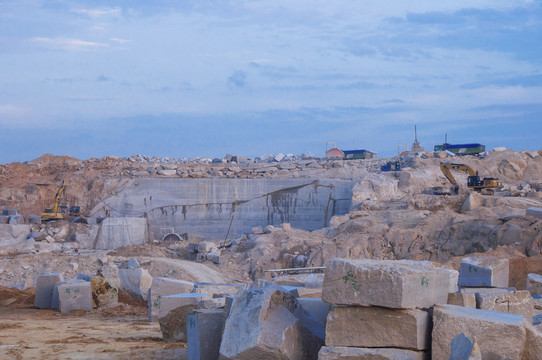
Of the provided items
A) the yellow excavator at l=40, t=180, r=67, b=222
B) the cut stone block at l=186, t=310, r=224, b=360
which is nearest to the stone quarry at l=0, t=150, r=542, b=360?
the cut stone block at l=186, t=310, r=224, b=360

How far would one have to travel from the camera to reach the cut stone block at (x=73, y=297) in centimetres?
1166

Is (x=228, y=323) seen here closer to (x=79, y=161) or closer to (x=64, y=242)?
(x=64, y=242)

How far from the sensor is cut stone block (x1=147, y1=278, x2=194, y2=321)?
32.0 ft

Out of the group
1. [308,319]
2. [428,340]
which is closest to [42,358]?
[308,319]

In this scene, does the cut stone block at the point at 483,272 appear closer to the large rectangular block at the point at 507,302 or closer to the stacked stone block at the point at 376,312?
the large rectangular block at the point at 507,302

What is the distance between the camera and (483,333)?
4.34 meters

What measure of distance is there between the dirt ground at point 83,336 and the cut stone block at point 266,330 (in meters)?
1.78

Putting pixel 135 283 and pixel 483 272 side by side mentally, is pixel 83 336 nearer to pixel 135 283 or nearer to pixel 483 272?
pixel 135 283

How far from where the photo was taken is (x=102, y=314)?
37.7 ft

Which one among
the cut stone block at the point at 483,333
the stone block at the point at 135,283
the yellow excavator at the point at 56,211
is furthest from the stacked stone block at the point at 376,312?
the yellow excavator at the point at 56,211

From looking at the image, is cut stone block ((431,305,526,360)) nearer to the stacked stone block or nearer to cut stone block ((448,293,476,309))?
the stacked stone block

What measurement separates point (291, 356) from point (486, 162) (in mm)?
30643

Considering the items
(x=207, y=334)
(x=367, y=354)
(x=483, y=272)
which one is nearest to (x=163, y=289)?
(x=207, y=334)

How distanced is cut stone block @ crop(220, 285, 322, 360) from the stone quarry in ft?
0.04
